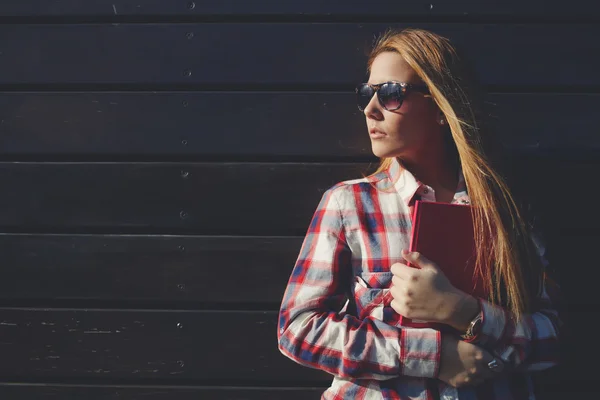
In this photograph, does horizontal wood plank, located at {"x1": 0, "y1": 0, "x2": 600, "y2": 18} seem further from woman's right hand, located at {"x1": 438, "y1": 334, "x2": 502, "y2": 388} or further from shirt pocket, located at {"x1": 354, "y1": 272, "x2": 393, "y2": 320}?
woman's right hand, located at {"x1": 438, "y1": 334, "x2": 502, "y2": 388}

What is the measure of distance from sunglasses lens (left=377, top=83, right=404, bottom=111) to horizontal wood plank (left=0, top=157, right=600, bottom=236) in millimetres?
533

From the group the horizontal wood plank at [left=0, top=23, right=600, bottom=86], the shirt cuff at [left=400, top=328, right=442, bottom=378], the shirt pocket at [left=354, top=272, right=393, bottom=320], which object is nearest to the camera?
the shirt cuff at [left=400, top=328, right=442, bottom=378]

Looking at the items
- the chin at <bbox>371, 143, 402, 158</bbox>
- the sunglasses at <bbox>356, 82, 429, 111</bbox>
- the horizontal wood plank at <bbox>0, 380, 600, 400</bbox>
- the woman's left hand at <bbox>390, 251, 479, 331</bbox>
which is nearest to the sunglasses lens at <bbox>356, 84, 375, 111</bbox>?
the sunglasses at <bbox>356, 82, 429, 111</bbox>

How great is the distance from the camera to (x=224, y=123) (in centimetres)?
228

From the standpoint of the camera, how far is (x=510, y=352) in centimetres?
167

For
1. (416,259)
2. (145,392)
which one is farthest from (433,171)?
(145,392)

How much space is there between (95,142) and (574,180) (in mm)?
1675

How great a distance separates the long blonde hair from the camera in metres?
1.71

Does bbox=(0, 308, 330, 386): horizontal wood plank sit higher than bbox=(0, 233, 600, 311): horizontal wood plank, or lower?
lower

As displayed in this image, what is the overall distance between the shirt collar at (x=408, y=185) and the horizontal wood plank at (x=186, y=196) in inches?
16.1

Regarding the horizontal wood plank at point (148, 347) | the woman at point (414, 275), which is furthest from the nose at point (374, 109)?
the horizontal wood plank at point (148, 347)

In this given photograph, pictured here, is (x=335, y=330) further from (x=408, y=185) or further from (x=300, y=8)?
(x=300, y=8)

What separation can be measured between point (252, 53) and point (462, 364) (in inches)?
49.8

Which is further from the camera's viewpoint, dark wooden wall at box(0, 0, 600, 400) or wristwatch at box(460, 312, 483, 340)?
dark wooden wall at box(0, 0, 600, 400)
